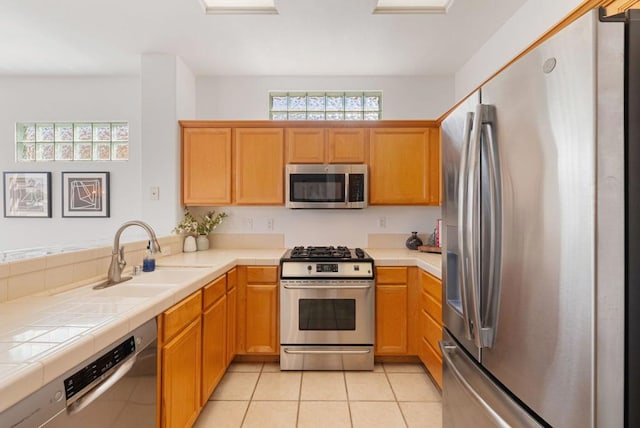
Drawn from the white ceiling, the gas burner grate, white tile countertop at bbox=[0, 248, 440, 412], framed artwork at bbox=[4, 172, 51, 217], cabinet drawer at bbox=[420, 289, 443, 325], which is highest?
the white ceiling

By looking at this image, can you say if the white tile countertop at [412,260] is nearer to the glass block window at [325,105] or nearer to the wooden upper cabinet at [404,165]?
the wooden upper cabinet at [404,165]

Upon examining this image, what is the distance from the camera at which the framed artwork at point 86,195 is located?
3.58m

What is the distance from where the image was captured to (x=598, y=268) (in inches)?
29.2

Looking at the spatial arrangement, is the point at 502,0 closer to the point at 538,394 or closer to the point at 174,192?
the point at 538,394

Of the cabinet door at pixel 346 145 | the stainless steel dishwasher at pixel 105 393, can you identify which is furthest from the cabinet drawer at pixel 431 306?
the stainless steel dishwasher at pixel 105 393

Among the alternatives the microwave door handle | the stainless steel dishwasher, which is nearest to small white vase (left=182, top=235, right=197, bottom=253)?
the microwave door handle

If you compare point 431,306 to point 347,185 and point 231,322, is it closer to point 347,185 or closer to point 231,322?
point 347,185

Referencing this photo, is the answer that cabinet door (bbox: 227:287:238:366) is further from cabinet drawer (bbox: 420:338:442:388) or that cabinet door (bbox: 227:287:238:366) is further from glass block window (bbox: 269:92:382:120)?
glass block window (bbox: 269:92:382:120)

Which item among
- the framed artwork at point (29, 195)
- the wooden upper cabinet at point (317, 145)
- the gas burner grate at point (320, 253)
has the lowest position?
the gas burner grate at point (320, 253)

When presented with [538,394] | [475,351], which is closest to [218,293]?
[475,351]

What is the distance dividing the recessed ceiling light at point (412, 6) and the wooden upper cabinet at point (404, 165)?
99 cm

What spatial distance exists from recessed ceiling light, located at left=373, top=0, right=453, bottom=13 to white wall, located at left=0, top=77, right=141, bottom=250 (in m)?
2.78

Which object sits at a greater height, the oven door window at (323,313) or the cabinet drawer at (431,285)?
the cabinet drawer at (431,285)

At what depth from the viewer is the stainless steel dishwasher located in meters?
0.81
